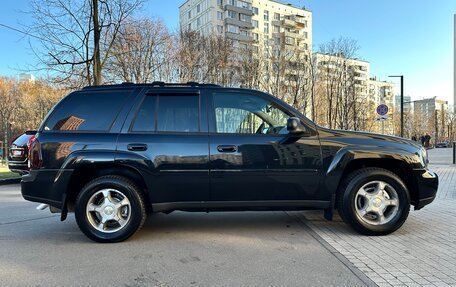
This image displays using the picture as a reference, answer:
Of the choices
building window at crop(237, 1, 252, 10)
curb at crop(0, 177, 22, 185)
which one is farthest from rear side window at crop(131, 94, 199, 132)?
building window at crop(237, 1, 252, 10)

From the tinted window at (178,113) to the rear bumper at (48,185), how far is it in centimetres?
132

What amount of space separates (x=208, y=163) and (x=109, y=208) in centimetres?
135

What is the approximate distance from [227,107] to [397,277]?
109 inches

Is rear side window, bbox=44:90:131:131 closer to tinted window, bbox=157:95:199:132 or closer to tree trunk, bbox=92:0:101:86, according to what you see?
tinted window, bbox=157:95:199:132

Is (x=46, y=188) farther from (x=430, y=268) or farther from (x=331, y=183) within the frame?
(x=430, y=268)

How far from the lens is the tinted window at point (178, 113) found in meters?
4.91

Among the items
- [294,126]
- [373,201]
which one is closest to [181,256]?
[294,126]

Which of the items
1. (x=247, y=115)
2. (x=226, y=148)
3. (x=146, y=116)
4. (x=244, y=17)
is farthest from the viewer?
(x=244, y=17)

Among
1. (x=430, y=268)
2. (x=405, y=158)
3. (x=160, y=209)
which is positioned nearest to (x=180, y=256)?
(x=160, y=209)

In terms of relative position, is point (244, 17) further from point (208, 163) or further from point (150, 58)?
point (208, 163)

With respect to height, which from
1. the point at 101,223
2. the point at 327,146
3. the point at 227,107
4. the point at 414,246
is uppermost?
the point at 227,107

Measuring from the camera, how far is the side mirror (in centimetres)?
472

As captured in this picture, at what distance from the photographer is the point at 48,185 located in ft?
15.6

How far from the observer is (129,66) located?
2786cm
